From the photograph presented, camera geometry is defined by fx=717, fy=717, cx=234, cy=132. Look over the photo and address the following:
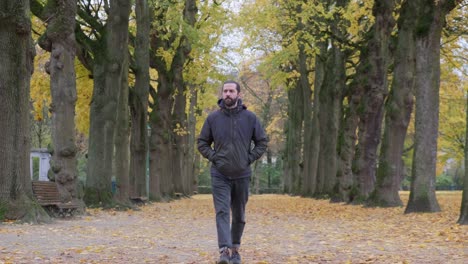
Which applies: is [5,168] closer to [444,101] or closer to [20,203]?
[20,203]

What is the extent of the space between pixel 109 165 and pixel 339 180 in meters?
11.5

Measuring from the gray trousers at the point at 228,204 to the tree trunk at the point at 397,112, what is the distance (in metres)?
13.1

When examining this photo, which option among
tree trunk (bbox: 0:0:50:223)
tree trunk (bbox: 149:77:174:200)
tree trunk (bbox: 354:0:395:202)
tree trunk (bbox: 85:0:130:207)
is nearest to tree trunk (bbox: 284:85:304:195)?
tree trunk (bbox: 149:77:174:200)

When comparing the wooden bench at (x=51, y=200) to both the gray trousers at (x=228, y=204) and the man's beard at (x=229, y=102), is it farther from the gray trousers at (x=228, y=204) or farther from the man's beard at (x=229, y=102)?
the man's beard at (x=229, y=102)

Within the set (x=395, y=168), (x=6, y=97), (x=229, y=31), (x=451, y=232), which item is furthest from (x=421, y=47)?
(x=229, y=31)

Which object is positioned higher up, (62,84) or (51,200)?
(62,84)

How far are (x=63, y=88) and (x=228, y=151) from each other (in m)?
9.44

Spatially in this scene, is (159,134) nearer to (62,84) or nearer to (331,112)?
(331,112)

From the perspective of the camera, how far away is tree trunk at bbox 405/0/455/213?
56.4 feet

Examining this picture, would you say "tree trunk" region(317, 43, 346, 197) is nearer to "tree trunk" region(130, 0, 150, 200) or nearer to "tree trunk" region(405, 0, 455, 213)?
"tree trunk" region(130, 0, 150, 200)

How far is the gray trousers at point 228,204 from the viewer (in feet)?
25.5

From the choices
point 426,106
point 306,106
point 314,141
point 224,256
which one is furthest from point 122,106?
point 306,106

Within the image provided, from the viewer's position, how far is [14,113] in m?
13.3

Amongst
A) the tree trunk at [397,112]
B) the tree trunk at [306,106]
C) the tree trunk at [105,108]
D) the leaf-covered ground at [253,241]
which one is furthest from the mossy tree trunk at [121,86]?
the tree trunk at [306,106]
